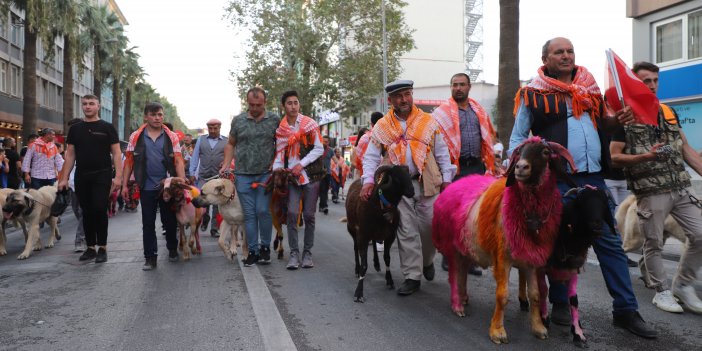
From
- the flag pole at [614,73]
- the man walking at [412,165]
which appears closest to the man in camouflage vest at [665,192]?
the flag pole at [614,73]

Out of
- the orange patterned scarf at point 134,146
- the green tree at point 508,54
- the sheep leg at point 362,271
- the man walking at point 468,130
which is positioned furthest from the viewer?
the green tree at point 508,54

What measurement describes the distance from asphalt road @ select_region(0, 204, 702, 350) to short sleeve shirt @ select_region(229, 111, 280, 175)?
4.31 ft

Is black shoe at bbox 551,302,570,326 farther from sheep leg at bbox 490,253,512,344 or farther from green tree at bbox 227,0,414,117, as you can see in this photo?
green tree at bbox 227,0,414,117

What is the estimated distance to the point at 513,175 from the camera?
3.86m

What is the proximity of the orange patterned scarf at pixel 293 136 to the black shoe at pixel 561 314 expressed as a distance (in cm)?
387

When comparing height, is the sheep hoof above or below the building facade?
below

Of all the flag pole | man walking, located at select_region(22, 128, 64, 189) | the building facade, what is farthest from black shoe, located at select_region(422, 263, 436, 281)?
the building facade

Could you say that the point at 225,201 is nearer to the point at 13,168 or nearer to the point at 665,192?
the point at 665,192

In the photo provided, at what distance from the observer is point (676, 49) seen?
57.3 feet

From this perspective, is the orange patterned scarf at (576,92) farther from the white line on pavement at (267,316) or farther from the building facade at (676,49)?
the building facade at (676,49)

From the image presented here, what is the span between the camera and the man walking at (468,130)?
6.57m

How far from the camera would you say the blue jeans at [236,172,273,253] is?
7215 mm

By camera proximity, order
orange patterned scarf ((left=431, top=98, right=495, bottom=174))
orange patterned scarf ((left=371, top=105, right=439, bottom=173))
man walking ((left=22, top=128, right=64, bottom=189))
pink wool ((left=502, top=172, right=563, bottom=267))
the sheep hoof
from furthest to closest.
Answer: man walking ((left=22, top=128, right=64, bottom=189)), orange patterned scarf ((left=431, top=98, right=495, bottom=174)), orange patterned scarf ((left=371, top=105, right=439, bottom=173)), the sheep hoof, pink wool ((left=502, top=172, right=563, bottom=267))

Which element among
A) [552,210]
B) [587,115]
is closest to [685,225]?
[587,115]
